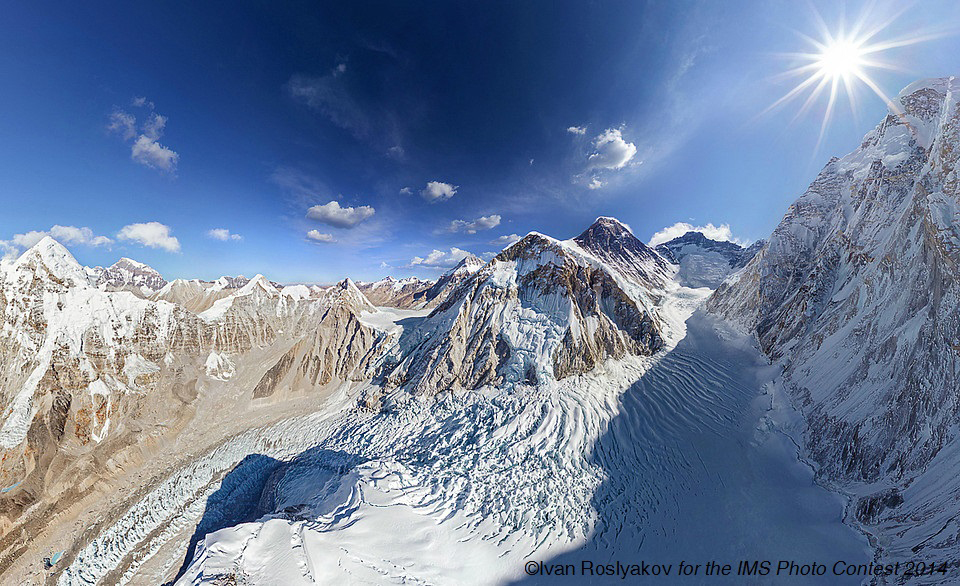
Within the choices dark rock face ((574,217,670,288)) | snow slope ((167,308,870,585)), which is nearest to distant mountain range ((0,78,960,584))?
snow slope ((167,308,870,585))

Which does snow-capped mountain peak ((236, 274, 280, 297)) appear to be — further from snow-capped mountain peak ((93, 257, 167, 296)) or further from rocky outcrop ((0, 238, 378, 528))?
snow-capped mountain peak ((93, 257, 167, 296))

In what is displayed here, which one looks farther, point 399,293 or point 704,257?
point 399,293

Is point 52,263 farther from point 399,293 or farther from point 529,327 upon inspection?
point 399,293

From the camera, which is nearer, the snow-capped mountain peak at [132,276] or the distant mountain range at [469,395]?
the distant mountain range at [469,395]

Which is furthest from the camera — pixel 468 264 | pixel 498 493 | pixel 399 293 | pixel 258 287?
pixel 399 293

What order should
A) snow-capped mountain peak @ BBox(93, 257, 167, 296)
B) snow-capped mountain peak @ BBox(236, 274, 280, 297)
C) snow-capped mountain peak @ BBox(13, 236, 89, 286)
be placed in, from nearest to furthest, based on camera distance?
1. snow-capped mountain peak @ BBox(13, 236, 89, 286)
2. snow-capped mountain peak @ BBox(236, 274, 280, 297)
3. snow-capped mountain peak @ BBox(93, 257, 167, 296)

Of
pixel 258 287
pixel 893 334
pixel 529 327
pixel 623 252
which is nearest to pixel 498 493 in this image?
pixel 529 327

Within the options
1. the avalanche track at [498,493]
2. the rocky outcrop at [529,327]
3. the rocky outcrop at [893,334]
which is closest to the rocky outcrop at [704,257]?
the rocky outcrop at [893,334]

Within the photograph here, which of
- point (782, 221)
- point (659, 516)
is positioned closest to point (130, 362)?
point (659, 516)

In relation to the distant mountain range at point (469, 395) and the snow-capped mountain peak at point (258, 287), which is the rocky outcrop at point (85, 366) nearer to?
the distant mountain range at point (469, 395)
